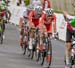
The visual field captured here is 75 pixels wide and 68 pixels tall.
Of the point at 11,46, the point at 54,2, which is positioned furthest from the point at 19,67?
the point at 54,2

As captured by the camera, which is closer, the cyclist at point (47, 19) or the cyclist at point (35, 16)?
the cyclist at point (47, 19)

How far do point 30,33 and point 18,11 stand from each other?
680 inches

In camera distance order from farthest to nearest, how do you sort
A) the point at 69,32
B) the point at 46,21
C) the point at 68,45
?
the point at 46,21, the point at 69,32, the point at 68,45

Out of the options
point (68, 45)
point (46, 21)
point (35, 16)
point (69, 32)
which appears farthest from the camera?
point (35, 16)

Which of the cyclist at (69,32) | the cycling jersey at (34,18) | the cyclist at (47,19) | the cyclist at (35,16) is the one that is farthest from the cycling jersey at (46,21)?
the cyclist at (69,32)

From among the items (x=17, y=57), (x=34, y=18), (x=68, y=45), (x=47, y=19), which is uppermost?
(x=47, y=19)

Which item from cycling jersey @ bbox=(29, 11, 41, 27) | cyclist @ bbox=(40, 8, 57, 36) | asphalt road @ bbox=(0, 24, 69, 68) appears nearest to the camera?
cyclist @ bbox=(40, 8, 57, 36)

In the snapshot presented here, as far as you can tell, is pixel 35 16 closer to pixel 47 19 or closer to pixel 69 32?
pixel 47 19

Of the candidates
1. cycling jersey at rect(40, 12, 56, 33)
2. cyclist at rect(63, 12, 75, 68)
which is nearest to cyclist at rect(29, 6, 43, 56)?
cycling jersey at rect(40, 12, 56, 33)

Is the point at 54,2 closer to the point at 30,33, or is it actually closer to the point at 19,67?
the point at 30,33

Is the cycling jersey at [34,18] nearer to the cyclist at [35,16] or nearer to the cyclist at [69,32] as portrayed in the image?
the cyclist at [35,16]

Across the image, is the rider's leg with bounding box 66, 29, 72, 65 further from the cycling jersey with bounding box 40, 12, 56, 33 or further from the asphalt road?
the asphalt road

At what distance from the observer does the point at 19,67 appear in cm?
1480

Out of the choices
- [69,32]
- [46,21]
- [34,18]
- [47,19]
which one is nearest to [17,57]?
[34,18]
